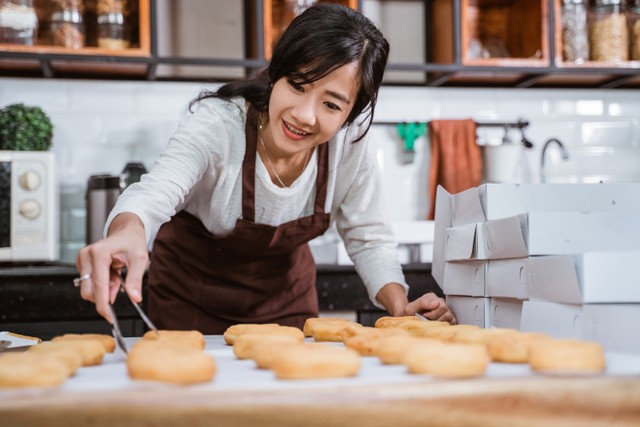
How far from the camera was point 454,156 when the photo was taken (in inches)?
121

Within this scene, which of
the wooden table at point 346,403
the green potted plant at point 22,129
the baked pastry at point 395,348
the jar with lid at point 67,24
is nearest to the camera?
the wooden table at point 346,403

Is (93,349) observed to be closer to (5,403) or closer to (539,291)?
(5,403)

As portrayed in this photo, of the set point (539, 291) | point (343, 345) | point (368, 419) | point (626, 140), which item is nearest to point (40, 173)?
point (343, 345)

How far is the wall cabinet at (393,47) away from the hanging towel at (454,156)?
0.20 m

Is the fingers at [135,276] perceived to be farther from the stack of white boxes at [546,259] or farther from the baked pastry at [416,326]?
the stack of white boxes at [546,259]

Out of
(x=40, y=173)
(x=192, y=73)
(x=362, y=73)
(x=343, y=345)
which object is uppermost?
(x=192, y=73)

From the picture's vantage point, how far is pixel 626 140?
3.33 m

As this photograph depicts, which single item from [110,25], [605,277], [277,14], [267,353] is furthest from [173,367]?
[277,14]

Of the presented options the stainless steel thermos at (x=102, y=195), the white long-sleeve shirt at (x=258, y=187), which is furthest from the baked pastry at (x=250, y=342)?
the stainless steel thermos at (x=102, y=195)

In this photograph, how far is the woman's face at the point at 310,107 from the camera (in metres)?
1.42

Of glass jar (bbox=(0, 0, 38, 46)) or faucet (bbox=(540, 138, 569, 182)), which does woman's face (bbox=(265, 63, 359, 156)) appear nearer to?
glass jar (bbox=(0, 0, 38, 46))

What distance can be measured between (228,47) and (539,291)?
2.08 metres

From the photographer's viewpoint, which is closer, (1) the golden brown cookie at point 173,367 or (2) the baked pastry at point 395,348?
(1) the golden brown cookie at point 173,367

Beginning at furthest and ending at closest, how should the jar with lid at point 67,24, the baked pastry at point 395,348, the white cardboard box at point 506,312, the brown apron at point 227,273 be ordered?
the jar with lid at point 67,24 < the brown apron at point 227,273 < the white cardboard box at point 506,312 < the baked pastry at point 395,348
